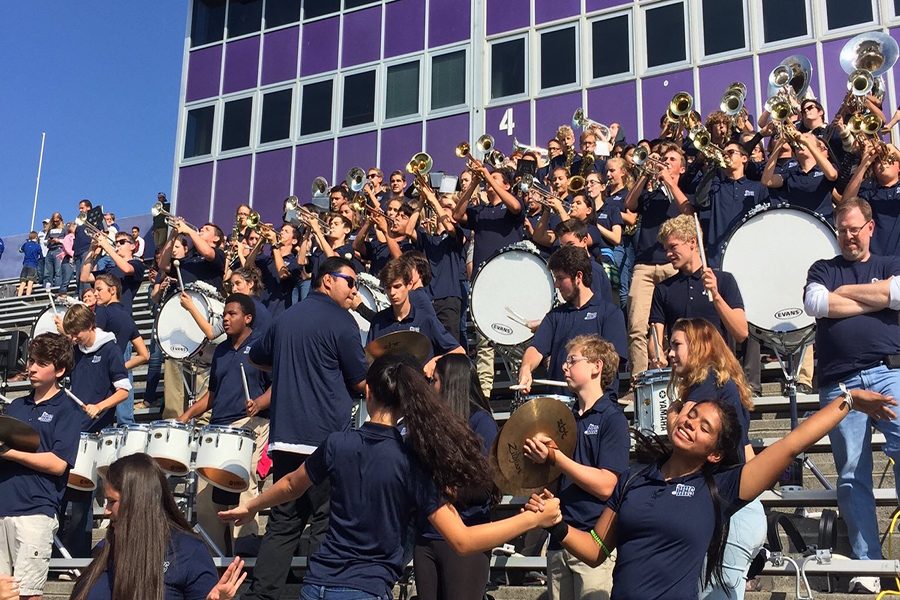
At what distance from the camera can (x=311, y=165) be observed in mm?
20812

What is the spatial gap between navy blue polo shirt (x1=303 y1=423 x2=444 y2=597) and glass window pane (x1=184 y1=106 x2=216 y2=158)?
18933 millimetres

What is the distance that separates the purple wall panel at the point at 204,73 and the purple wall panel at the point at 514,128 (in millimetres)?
6715

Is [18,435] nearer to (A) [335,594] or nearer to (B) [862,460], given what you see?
(A) [335,594]

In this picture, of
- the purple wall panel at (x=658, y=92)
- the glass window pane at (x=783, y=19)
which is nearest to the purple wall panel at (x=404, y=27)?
the purple wall panel at (x=658, y=92)

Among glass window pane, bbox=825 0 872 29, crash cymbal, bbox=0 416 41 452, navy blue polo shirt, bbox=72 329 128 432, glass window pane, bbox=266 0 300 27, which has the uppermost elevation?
glass window pane, bbox=266 0 300 27

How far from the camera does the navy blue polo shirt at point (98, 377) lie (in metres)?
8.50

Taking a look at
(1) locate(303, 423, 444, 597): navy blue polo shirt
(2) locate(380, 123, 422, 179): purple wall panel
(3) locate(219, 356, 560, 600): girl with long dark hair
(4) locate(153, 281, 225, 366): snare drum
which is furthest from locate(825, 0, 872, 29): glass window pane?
(1) locate(303, 423, 444, 597): navy blue polo shirt

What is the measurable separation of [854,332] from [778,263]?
1900 millimetres

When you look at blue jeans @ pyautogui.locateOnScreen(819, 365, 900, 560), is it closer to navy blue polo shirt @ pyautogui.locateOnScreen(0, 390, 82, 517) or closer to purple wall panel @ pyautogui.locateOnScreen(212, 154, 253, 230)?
navy blue polo shirt @ pyautogui.locateOnScreen(0, 390, 82, 517)

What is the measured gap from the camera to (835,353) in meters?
6.15


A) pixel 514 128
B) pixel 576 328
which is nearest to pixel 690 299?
pixel 576 328

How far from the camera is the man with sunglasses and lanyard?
6062mm

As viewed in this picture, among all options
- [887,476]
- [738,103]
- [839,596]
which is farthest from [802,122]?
[839,596]

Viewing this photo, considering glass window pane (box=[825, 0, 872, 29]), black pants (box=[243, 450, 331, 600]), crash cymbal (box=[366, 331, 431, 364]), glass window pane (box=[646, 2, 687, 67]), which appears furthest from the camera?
glass window pane (box=[646, 2, 687, 67])
